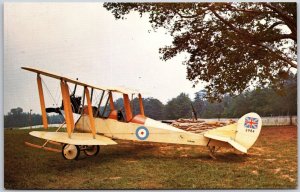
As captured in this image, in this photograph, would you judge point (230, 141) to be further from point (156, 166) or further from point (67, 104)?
point (67, 104)

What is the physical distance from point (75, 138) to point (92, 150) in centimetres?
51

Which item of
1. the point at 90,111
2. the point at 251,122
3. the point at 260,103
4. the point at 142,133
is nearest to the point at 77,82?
the point at 90,111

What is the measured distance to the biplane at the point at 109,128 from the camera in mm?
6559

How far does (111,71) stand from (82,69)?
1.54 ft

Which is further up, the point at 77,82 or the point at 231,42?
the point at 231,42

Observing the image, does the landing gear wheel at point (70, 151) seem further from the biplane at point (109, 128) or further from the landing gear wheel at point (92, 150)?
the landing gear wheel at point (92, 150)

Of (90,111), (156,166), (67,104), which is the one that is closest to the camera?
(67,104)

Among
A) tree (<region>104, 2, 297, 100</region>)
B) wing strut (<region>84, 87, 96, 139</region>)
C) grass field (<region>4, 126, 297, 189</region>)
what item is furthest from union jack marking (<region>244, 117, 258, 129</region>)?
wing strut (<region>84, 87, 96, 139</region>)

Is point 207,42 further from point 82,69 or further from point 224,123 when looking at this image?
point 82,69

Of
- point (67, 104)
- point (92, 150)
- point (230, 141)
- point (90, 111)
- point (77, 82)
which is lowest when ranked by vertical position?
point (92, 150)

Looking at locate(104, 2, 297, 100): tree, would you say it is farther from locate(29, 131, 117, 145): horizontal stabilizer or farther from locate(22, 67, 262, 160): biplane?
locate(29, 131, 117, 145): horizontal stabilizer

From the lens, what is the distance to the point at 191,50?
7043 mm

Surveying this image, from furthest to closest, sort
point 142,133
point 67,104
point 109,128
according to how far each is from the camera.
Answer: point 109,128
point 142,133
point 67,104

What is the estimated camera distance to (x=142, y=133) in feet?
22.6
